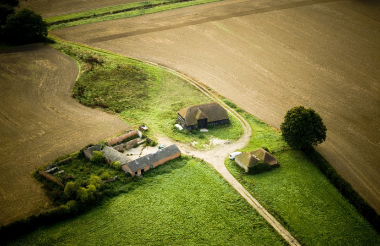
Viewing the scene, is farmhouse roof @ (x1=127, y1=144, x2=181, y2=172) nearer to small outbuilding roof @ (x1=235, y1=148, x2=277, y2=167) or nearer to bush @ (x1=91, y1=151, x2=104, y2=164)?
bush @ (x1=91, y1=151, x2=104, y2=164)

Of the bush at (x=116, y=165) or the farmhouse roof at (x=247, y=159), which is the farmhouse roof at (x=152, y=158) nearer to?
the bush at (x=116, y=165)

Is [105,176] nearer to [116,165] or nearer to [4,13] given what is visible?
[116,165]

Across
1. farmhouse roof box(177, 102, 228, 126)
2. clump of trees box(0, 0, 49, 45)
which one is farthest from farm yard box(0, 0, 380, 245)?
clump of trees box(0, 0, 49, 45)

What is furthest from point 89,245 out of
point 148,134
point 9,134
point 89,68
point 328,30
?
point 328,30

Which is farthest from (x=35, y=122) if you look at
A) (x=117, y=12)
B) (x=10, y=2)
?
(x=10, y=2)

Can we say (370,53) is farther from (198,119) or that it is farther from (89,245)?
(89,245)

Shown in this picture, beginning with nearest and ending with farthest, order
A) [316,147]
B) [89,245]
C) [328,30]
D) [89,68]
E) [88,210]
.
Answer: [89,245]
[88,210]
[316,147]
[89,68]
[328,30]
